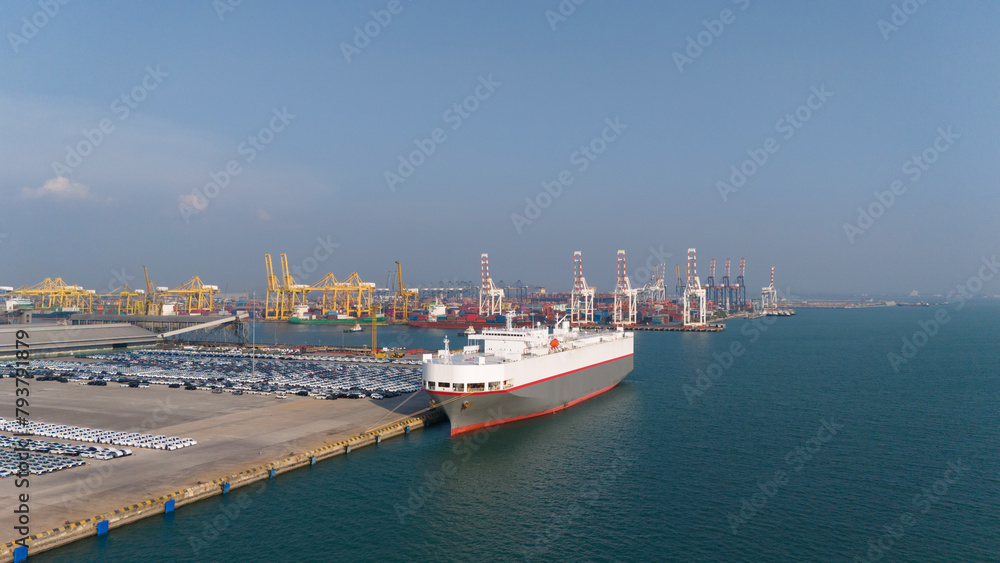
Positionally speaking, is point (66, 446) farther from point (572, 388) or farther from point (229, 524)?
point (572, 388)

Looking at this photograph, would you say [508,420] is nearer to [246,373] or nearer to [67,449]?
[67,449]

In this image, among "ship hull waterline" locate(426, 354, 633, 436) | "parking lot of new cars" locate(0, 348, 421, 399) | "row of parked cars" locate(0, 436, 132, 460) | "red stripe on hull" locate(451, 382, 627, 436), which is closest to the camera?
"row of parked cars" locate(0, 436, 132, 460)

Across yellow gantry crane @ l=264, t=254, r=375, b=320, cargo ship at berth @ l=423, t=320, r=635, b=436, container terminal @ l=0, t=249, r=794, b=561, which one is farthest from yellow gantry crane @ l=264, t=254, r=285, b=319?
cargo ship at berth @ l=423, t=320, r=635, b=436

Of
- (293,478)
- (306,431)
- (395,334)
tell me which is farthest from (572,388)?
(395,334)

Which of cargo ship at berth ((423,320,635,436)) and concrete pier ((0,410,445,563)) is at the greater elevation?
cargo ship at berth ((423,320,635,436))

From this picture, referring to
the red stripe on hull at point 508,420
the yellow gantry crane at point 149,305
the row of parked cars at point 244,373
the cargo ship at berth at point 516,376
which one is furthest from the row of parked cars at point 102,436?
the yellow gantry crane at point 149,305

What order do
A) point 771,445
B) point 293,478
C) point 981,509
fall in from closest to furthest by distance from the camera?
point 981,509
point 293,478
point 771,445

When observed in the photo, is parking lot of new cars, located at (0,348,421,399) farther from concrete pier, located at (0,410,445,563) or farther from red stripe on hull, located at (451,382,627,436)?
concrete pier, located at (0,410,445,563)
